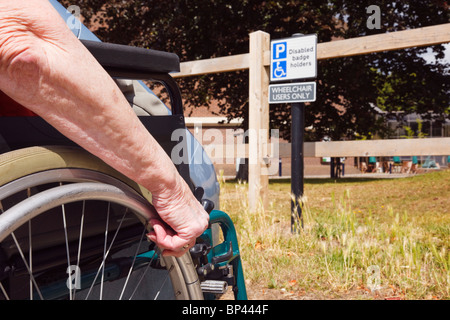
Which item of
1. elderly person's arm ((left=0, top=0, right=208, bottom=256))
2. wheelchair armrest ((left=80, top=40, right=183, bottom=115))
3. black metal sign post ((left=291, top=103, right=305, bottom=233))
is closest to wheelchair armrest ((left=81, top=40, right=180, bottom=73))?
wheelchair armrest ((left=80, top=40, right=183, bottom=115))

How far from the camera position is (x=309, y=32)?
38.2 ft

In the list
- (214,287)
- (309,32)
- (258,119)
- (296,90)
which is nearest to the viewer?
(214,287)

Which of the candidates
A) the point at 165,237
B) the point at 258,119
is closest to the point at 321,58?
the point at 258,119

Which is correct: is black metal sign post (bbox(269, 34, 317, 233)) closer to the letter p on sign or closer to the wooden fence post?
the letter p on sign

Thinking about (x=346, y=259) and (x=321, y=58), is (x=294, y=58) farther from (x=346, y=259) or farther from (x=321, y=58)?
(x=346, y=259)

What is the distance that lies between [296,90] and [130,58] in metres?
2.90

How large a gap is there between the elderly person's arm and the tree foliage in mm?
10514

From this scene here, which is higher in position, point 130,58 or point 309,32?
point 309,32

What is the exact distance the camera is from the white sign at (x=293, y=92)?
13.6 feet

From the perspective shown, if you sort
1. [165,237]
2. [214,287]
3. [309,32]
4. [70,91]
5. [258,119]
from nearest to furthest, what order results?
[70,91], [165,237], [214,287], [258,119], [309,32]

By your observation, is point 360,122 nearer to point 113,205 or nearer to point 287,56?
point 287,56

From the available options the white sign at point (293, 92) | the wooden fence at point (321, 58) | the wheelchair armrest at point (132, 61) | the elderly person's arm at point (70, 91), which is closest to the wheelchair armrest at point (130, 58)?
the wheelchair armrest at point (132, 61)

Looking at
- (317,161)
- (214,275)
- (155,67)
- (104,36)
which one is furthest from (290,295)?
(317,161)
